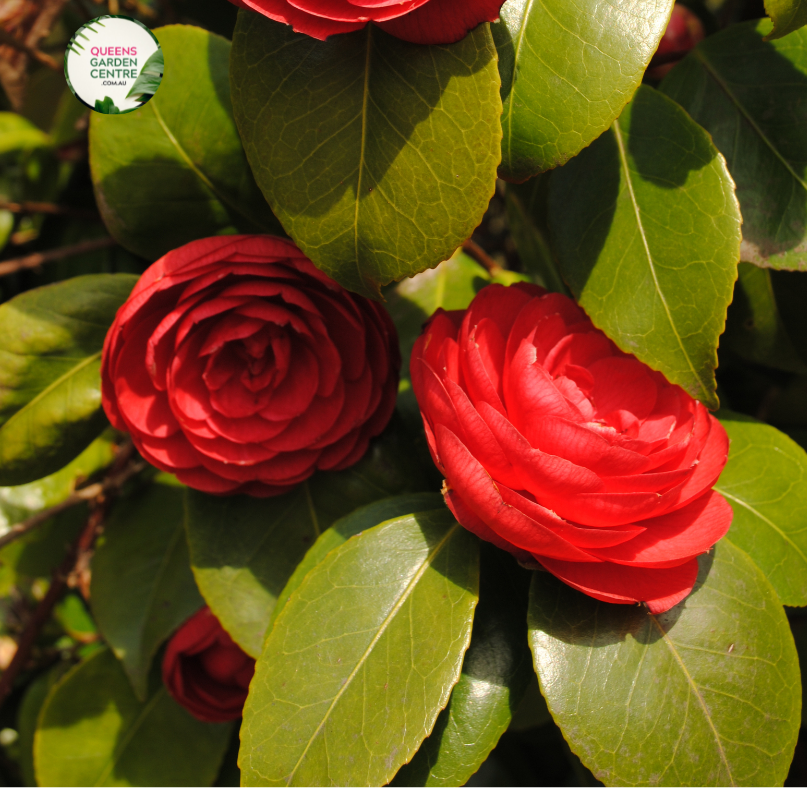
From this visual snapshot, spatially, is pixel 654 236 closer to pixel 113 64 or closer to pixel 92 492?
pixel 113 64

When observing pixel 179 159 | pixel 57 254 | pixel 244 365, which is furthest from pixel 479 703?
pixel 57 254

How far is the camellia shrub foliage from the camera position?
1.99ft

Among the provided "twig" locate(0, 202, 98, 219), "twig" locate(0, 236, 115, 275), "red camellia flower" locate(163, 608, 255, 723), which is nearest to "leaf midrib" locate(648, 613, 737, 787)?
"red camellia flower" locate(163, 608, 255, 723)

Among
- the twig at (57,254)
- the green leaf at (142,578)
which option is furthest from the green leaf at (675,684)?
the twig at (57,254)

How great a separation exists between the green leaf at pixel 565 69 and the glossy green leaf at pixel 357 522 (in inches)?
13.9

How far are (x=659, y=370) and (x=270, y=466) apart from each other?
1.39ft

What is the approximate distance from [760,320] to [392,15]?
63 centimetres

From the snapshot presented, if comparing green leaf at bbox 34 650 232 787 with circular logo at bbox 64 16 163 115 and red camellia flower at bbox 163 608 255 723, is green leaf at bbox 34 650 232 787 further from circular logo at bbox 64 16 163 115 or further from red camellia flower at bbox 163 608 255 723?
circular logo at bbox 64 16 163 115

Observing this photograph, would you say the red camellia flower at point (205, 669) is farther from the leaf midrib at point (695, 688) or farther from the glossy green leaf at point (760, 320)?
the glossy green leaf at point (760, 320)

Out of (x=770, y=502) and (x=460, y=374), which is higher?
(x=460, y=374)

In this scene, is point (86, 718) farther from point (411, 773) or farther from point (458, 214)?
point (458, 214)

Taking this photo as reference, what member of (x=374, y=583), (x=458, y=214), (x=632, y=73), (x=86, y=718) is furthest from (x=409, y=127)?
(x=86, y=718)

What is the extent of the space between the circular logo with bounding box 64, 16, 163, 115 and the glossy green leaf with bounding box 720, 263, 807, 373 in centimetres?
75

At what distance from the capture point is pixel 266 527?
0.85m
